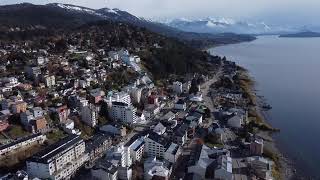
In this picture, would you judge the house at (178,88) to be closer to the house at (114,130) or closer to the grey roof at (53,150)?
the house at (114,130)

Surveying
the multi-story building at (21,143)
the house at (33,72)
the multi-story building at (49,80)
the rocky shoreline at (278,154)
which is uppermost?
the house at (33,72)

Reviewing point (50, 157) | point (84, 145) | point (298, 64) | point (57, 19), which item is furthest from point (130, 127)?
point (57, 19)

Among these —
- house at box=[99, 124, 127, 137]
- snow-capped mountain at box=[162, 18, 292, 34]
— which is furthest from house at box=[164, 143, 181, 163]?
snow-capped mountain at box=[162, 18, 292, 34]

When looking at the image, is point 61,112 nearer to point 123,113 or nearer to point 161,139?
point 123,113

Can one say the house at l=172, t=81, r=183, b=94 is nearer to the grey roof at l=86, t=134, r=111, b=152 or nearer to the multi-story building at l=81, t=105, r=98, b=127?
the multi-story building at l=81, t=105, r=98, b=127

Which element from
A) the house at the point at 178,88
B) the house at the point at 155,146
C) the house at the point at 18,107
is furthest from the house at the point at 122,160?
the house at the point at 178,88

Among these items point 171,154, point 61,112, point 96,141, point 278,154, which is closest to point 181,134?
point 171,154
